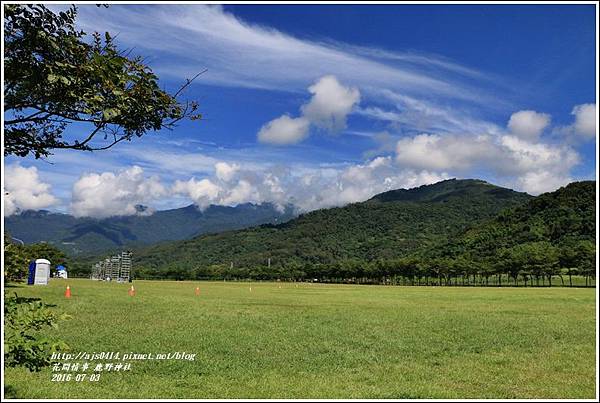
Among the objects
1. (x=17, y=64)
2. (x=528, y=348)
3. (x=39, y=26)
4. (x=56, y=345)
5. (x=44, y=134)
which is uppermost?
(x=39, y=26)

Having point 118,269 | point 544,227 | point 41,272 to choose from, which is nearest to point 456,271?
point 544,227

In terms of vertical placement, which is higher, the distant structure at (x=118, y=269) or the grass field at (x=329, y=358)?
the distant structure at (x=118, y=269)

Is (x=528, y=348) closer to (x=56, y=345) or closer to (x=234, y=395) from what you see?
(x=234, y=395)

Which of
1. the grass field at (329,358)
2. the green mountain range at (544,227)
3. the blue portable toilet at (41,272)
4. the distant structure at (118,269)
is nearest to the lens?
the grass field at (329,358)

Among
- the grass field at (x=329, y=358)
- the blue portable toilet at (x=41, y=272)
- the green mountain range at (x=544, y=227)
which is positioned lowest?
the grass field at (x=329, y=358)

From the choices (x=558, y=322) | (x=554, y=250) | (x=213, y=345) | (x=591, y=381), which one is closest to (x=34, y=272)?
(x=213, y=345)

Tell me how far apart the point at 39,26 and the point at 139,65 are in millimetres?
1140

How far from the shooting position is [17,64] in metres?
5.98

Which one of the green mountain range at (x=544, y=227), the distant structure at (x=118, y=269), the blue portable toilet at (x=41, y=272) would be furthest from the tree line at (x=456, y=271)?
the blue portable toilet at (x=41, y=272)

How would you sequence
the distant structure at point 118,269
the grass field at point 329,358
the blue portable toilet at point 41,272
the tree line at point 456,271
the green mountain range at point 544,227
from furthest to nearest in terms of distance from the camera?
1. the green mountain range at point 544,227
2. the tree line at point 456,271
3. the distant structure at point 118,269
4. the blue portable toilet at point 41,272
5. the grass field at point 329,358

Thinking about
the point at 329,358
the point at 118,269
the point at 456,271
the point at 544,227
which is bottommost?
the point at 329,358

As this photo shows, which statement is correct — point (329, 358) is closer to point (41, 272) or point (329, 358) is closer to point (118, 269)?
point (41, 272)

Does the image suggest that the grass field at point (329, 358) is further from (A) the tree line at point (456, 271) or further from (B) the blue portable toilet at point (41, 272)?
(A) the tree line at point (456, 271)

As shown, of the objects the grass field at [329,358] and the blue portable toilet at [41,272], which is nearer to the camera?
the grass field at [329,358]
